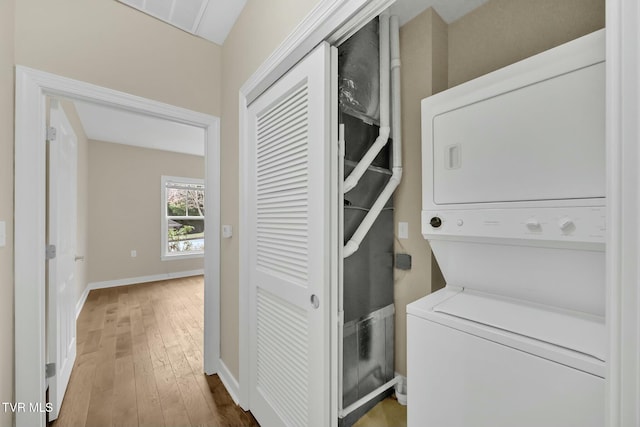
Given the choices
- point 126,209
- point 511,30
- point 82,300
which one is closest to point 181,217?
point 126,209

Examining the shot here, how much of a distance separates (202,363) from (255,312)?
111cm

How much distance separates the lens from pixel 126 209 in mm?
4750

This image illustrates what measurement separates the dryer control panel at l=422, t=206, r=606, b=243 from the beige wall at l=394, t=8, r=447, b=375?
0.52 meters

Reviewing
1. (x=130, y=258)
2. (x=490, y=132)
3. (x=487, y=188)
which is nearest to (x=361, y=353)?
(x=487, y=188)

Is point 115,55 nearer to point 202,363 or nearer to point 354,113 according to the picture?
point 354,113

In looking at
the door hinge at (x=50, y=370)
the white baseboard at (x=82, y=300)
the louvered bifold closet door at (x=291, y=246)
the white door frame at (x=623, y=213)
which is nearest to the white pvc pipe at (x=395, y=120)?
the louvered bifold closet door at (x=291, y=246)

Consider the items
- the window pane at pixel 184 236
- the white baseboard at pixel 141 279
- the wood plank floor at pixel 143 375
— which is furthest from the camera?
the window pane at pixel 184 236

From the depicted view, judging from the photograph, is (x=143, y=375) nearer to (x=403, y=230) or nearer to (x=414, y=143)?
(x=403, y=230)

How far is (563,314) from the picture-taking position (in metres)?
0.96

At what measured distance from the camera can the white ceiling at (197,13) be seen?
168 cm

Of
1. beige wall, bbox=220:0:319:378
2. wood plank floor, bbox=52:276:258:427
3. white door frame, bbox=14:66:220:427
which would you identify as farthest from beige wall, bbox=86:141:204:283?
beige wall, bbox=220:0:319:378

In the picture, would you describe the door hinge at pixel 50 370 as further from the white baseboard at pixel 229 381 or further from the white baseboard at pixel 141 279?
the white baseboard at pixel 141 279

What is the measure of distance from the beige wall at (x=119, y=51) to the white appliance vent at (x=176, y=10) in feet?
0.15

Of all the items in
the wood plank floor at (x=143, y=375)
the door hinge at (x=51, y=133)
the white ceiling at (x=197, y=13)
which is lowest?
the wood plank floor at (x=143, y=375)
